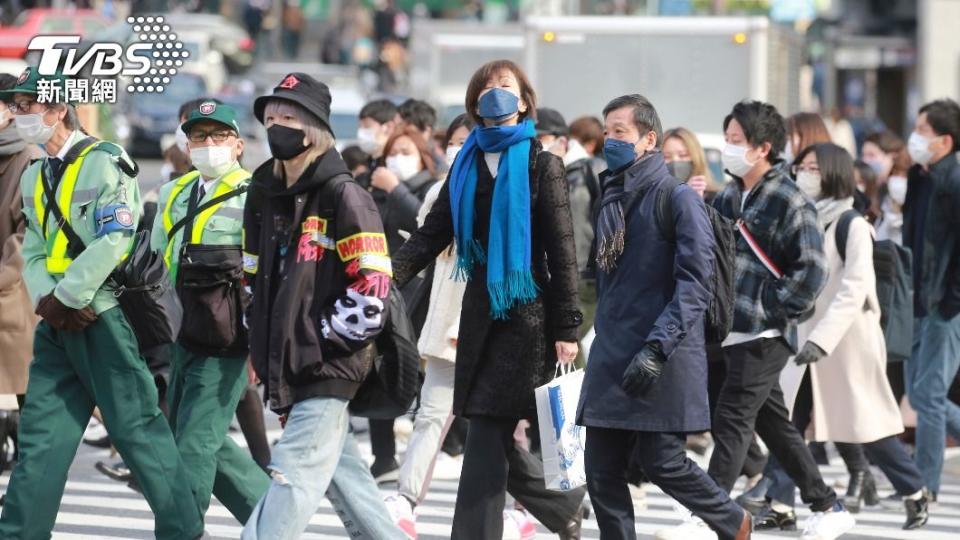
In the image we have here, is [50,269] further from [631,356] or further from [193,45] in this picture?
[193,45]

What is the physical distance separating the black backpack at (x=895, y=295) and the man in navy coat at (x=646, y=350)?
325 centimetres

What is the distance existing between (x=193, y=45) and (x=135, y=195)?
119 ft

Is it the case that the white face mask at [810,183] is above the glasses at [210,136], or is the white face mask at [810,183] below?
below

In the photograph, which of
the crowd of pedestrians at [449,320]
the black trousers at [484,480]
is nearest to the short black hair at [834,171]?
the crowd of pedestrians at [449,320]

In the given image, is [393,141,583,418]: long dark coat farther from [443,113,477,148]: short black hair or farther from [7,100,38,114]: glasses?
[443,113,477,148]: short black hair

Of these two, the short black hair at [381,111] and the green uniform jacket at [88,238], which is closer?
the green uniform jacket at [88,238]

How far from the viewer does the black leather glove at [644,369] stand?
702 centimetres

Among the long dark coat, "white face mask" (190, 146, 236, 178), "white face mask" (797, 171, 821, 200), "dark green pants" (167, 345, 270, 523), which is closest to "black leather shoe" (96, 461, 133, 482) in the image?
"dark green pants" (167, 345, 270, 523)

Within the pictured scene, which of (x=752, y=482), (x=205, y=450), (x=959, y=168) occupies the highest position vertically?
(x=959, y=168)

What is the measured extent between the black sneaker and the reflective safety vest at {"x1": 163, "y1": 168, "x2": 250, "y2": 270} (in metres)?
2.69

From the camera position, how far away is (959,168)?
402 inches

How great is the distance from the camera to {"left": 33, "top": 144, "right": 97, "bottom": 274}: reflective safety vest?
764 cm

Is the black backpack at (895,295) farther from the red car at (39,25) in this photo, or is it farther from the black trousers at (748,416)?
the red car at (39,25)

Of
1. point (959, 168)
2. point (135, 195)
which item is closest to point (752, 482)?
point (959, 168)
